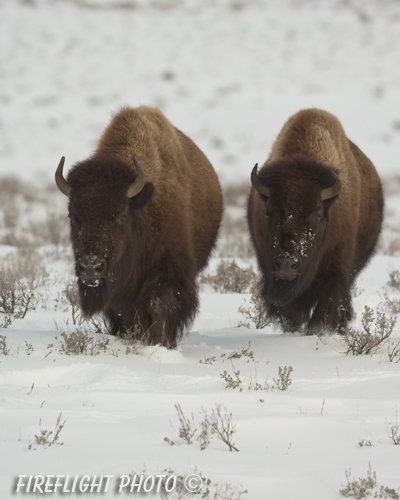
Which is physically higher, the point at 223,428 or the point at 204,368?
A: the point at 223,428

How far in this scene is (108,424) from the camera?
3.44m

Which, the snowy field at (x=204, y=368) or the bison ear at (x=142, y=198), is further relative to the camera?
the bison ear at (x=142, y=198)

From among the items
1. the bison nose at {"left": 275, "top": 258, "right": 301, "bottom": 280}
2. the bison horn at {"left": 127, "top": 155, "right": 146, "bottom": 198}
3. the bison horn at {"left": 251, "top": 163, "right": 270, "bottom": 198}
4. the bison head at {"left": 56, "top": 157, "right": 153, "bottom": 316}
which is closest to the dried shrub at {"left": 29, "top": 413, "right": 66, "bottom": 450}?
the bison head at {"left": 56, "top": 157, "right": 153, "bottom": 316}

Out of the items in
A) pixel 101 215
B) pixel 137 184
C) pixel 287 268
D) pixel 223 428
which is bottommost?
pixel 223 428

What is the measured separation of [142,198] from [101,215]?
511 mm

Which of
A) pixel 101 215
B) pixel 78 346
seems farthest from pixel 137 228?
pixel 78 346

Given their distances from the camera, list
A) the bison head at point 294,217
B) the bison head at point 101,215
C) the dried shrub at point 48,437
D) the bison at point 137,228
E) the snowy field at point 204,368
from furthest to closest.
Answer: the bison head at point 294,217 < the bison at point 137,228 < the bison head at point 101,215 < the dried shrub at point 48,437 < the snowy field at point 204,368

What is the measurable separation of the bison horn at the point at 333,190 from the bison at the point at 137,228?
49.9 inches

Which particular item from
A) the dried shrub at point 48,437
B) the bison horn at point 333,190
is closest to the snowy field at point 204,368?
the dried shrub at point 48,437

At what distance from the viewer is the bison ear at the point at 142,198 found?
5.90m

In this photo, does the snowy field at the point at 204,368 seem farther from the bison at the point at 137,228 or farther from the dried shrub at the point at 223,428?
the bison at the point at 137,228

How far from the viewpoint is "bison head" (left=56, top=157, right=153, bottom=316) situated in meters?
5.40

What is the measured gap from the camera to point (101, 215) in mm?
5531

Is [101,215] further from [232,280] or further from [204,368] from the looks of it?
[232,280]
